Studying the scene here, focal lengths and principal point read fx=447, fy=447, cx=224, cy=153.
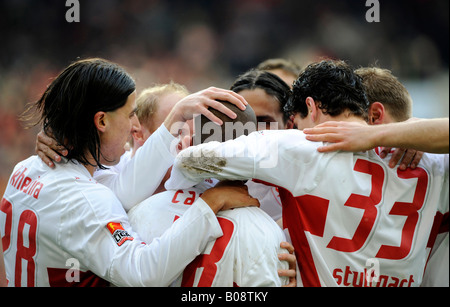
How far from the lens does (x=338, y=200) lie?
191 cm

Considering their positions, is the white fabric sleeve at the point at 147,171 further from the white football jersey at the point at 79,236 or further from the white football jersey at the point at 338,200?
the white football jersey at the point at 338,200

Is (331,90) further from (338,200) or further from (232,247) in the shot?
(232,247)

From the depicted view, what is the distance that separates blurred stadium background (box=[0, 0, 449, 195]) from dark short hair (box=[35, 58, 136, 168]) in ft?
17.4

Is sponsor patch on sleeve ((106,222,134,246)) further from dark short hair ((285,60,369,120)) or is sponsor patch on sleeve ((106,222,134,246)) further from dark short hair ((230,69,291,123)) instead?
dark short hair ((230,69,291,123))

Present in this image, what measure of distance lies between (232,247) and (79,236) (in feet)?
2.28

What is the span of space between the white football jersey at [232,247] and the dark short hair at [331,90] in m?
0.65

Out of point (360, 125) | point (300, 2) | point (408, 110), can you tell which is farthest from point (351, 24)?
A: point (360, 125)

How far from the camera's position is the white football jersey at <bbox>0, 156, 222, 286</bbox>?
1.85m

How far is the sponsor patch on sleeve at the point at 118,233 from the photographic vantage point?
1.92 metres

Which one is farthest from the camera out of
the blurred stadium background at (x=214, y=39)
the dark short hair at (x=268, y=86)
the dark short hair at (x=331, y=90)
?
the blurred stadium background at (x=214, y=39)

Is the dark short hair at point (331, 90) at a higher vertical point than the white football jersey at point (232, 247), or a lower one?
higher

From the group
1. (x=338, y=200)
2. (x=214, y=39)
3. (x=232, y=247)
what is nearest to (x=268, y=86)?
(x=338, y=200)

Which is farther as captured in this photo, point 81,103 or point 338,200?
point 81,103

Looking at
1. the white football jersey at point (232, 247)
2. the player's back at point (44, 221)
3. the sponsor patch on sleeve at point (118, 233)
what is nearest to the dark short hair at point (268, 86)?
the white football jersey at point (232, 247)
